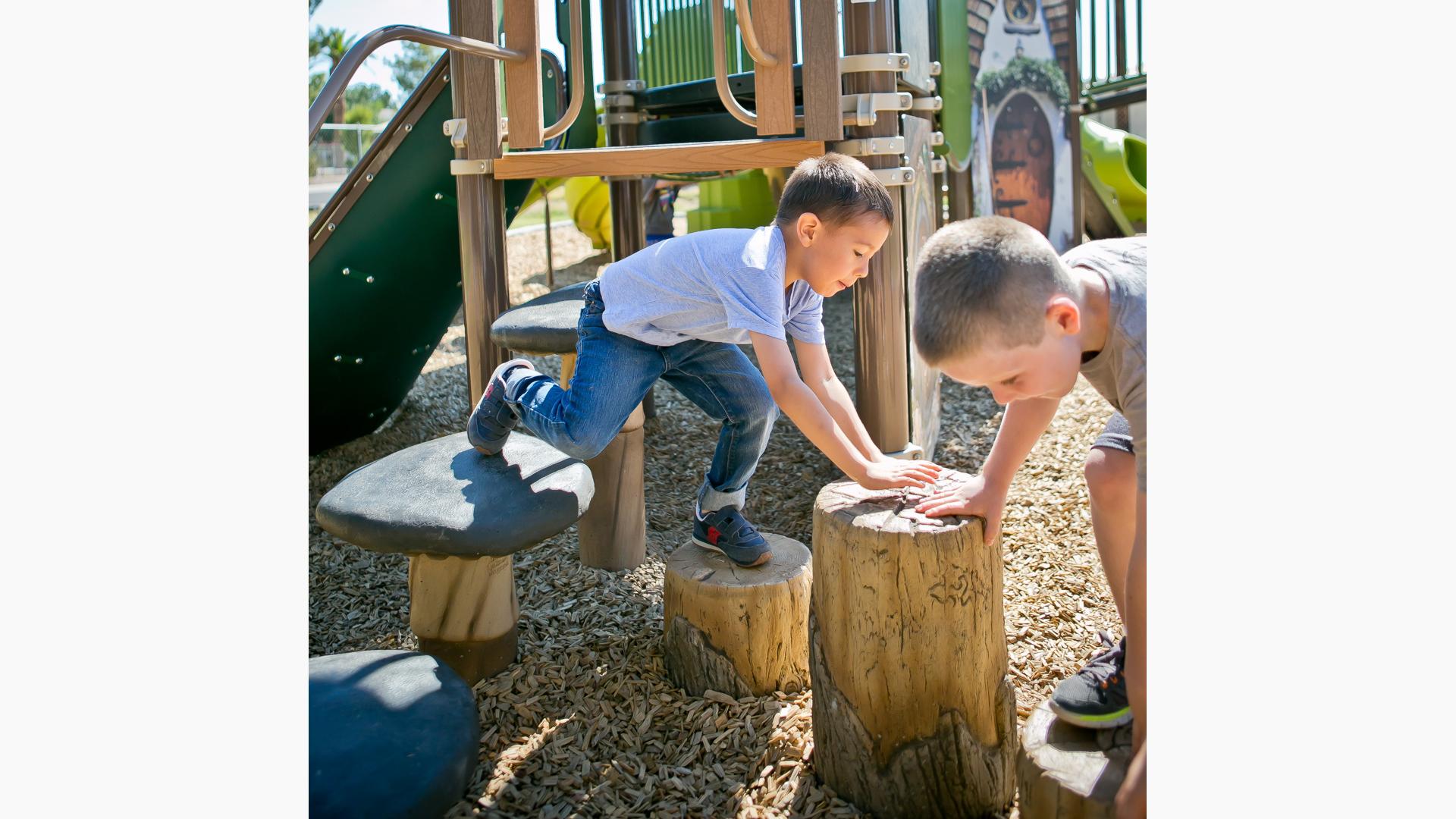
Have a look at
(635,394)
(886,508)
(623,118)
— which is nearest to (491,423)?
(635,394)

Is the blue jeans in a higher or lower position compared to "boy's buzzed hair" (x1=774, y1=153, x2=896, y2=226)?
lower

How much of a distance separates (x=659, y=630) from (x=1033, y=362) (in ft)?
5.43

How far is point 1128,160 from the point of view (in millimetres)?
9414

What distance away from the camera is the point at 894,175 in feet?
10.7

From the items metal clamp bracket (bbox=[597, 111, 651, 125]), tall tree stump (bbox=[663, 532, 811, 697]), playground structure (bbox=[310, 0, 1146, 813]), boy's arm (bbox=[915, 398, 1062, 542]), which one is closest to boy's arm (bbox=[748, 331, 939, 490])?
boy's arm (bbox=[915, 398, 1062, 542])

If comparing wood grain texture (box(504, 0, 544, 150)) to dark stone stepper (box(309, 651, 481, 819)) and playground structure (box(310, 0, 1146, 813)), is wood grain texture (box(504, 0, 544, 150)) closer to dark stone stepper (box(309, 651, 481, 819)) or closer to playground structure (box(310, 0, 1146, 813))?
playground structure (box(310, 0, 1146, 813))

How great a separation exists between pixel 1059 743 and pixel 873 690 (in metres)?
0.37

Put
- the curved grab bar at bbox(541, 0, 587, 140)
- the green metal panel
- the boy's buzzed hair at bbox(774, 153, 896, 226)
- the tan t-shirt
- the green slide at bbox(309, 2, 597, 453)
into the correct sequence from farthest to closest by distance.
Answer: the green metal panel → the green slide at bbox(309, 2, 597, 453) → the curved grab bar at bbox(541, 0, 587, 140) → the boy's buzzed hair at bbox(774, 153, 896, 226) → the tan t-shirt

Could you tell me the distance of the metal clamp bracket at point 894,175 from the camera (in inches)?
127

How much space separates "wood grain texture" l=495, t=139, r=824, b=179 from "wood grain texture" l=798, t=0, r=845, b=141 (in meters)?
0.07

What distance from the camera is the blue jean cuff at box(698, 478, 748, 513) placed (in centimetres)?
288

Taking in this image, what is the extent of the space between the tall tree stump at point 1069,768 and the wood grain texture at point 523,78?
7.31 ft

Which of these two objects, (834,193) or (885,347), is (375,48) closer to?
(834,193)

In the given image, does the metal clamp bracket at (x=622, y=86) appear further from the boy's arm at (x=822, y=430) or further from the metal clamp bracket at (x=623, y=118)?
the boy's arm at (x=822, y=430)
